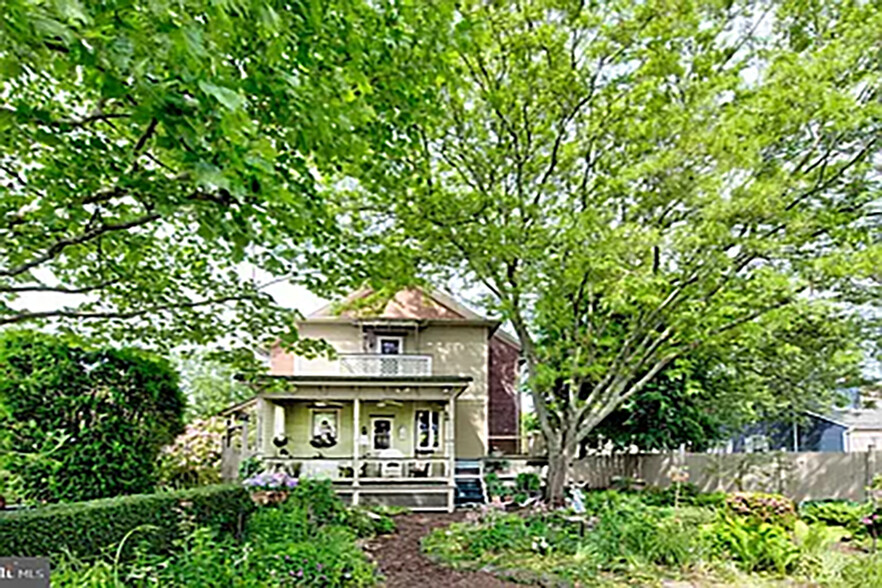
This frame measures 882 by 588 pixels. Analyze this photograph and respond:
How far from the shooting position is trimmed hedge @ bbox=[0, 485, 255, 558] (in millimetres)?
5344

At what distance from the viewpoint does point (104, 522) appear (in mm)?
6070

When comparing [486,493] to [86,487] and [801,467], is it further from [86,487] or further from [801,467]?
[86,487]

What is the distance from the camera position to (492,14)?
11.2 meters

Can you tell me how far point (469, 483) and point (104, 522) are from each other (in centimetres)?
1224

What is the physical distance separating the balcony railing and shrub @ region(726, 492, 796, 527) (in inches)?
447

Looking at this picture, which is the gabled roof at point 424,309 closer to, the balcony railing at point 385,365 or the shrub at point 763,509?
the balcony railing at point 385,365

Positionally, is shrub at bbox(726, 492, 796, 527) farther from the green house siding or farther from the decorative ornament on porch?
the decorative ornament on porch

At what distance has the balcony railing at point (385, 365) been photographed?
63.8 ft

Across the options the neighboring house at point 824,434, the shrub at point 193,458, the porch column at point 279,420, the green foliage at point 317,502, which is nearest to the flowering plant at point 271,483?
the green foliage at point 317,502

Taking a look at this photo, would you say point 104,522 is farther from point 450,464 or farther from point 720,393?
point 720,393

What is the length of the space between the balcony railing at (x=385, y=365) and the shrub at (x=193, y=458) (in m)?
4.64

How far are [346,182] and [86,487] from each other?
7524mm

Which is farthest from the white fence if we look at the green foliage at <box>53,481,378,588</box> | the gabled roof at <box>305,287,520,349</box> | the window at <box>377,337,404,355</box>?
the green foliage at <box>53,481,378,588</box>

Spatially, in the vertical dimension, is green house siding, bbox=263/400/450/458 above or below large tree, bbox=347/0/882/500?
below
